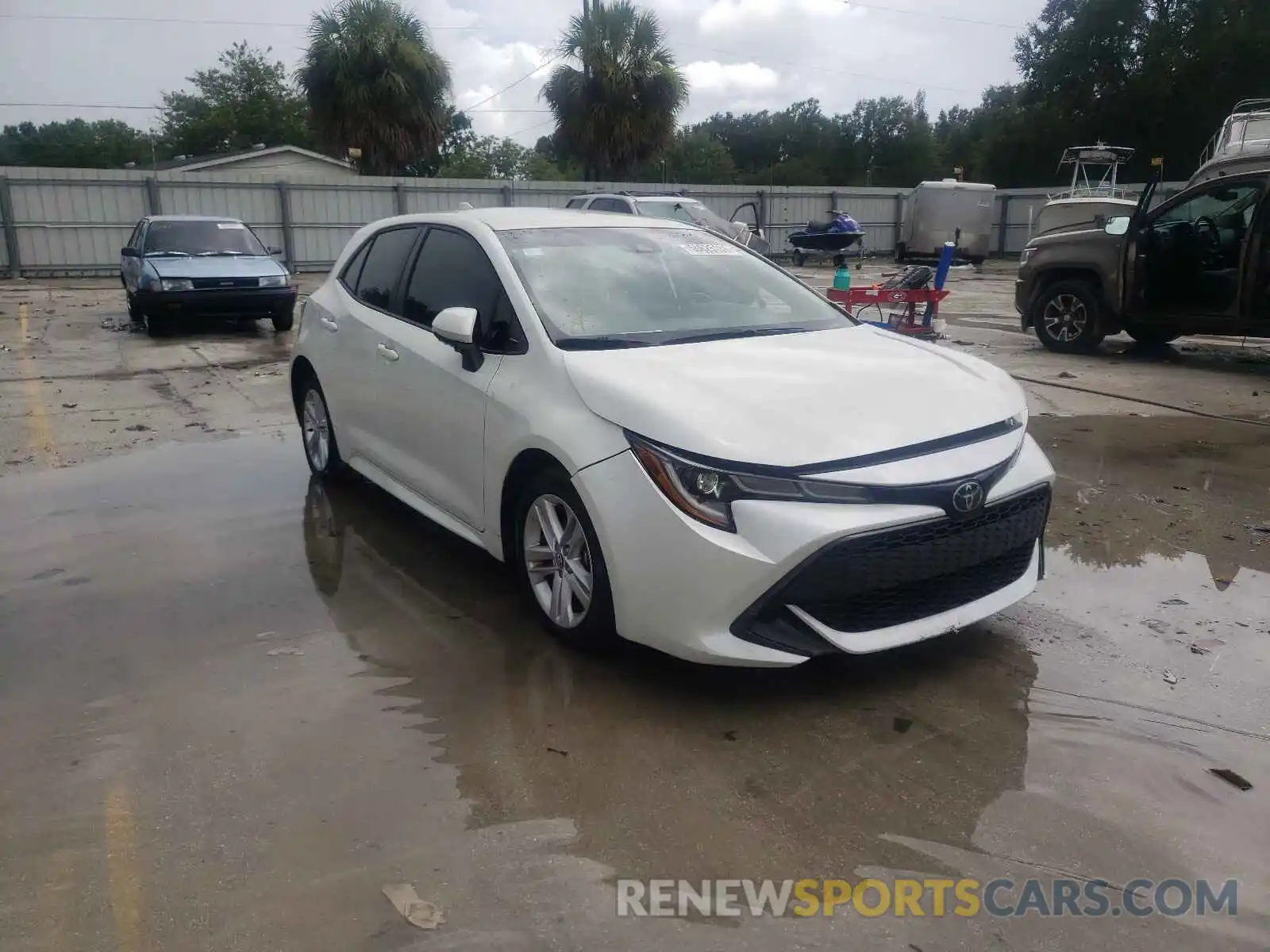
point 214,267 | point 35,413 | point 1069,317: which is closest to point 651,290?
point 35,413

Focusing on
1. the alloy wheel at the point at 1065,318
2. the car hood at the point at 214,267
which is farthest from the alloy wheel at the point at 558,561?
the car hood at the point at 214,267

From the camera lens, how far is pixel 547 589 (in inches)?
160

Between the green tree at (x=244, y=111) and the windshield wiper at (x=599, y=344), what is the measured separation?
60595mm

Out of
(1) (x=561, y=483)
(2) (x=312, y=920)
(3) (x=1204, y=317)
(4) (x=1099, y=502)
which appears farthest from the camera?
(3) (x=1204, y=317)

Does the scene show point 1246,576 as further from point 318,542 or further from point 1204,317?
point 1204,317

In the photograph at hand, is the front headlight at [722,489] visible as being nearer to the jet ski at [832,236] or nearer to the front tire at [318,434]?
the front tire at [318,434]

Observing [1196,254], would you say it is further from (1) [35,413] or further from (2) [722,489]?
(1) [35,413]

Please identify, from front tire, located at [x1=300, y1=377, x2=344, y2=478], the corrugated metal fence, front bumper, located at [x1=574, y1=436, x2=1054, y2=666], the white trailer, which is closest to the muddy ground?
front bumper, located at [x1=574, y1=436, x2=1054, y2=666]

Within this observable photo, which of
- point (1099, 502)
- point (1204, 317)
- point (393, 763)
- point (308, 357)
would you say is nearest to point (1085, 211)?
point (1204, 317)

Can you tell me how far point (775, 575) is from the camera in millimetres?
3201

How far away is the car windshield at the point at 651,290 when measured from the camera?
13.8 ft

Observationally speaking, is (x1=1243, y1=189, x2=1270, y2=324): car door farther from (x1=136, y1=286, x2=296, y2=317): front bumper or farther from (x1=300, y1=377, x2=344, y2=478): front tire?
(x1=136, y1=286, x2=296, y2=317): front bumper

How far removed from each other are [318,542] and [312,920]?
120 inches

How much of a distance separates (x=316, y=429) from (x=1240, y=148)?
10.8 metres
